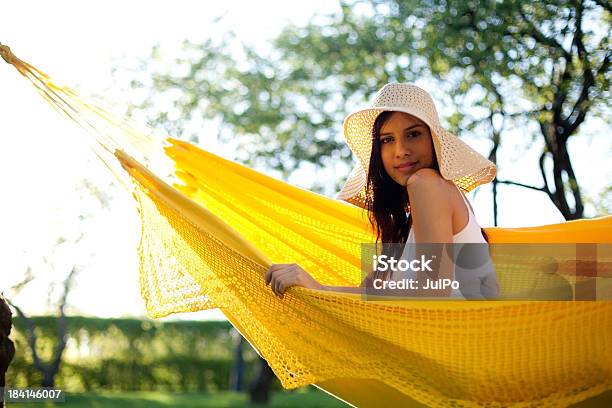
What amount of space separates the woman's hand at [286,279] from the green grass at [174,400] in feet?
16.6

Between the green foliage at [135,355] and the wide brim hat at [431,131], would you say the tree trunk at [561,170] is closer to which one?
the wide brim hat at [431,131]

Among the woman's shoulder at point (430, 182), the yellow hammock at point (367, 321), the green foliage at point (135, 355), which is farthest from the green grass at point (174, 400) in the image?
the woman's shoulder at point (430, 182)

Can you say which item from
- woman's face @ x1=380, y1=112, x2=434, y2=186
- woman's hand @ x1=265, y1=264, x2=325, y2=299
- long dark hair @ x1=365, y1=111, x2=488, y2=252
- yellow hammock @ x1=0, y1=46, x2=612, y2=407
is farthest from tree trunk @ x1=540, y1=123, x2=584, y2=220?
woman's hand @ x1=265, y1=264, x2=325, y2=299

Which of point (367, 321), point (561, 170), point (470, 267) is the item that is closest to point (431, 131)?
point (470, 267)

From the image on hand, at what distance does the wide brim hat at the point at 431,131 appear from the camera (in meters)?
1.93

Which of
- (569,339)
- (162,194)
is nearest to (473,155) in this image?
(569,339)

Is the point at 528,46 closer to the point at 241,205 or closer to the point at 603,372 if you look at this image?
the point at 241,205

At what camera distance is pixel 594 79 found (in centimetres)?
479

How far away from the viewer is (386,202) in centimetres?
212

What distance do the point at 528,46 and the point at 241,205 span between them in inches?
119

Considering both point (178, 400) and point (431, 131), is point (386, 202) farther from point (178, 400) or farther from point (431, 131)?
point (178, 400)

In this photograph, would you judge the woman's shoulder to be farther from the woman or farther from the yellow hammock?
the yellow hammock

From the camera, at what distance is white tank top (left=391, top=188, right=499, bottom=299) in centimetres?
181

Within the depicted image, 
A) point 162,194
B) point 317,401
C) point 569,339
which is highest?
point 162,194
